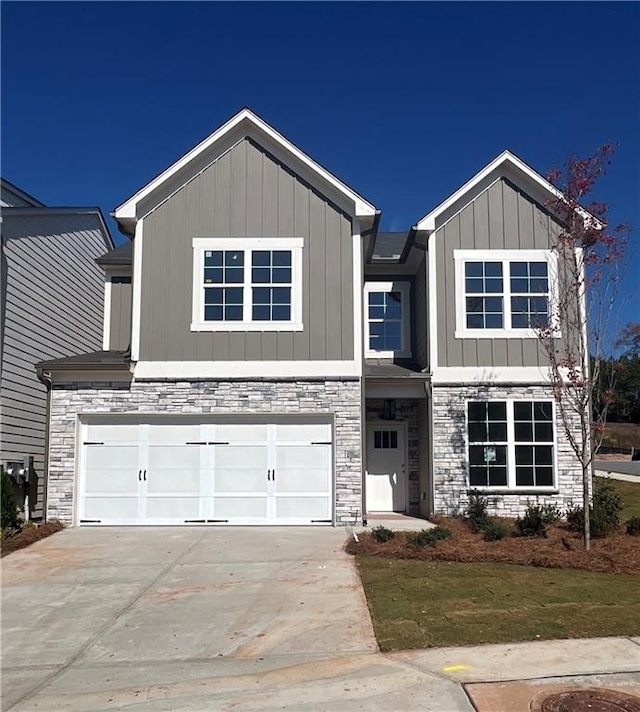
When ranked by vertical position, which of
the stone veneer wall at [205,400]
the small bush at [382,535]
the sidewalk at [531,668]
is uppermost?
the stone veneer wall at [205,400]

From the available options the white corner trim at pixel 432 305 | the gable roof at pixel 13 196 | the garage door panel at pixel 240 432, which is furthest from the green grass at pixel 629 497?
the gable roof at pixel 13 196

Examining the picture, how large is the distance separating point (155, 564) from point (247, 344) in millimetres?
5105

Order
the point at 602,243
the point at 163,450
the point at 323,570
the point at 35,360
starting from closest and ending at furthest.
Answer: the point at 323,570 < the point at 602,243 < the point at 163,450 < the point at 35,360

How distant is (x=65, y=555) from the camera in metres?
11.5

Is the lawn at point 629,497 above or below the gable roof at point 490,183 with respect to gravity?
below

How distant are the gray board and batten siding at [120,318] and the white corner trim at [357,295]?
5.91m

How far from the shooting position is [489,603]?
8.20 metres

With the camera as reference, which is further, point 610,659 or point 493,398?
point 493,398

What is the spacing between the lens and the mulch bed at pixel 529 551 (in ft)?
33.8

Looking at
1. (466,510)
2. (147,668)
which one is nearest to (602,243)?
(466,510)

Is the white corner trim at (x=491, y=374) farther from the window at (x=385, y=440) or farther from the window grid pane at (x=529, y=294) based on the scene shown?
the window at (x=385, y=440)

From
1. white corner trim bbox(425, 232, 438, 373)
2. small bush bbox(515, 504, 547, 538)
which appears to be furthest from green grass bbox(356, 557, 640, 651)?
white corner trim bbox(425, 232, 438, 373)

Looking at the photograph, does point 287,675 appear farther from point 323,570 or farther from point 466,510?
point 466,510

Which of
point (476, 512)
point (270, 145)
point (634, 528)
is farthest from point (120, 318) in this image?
point (634, 528)
